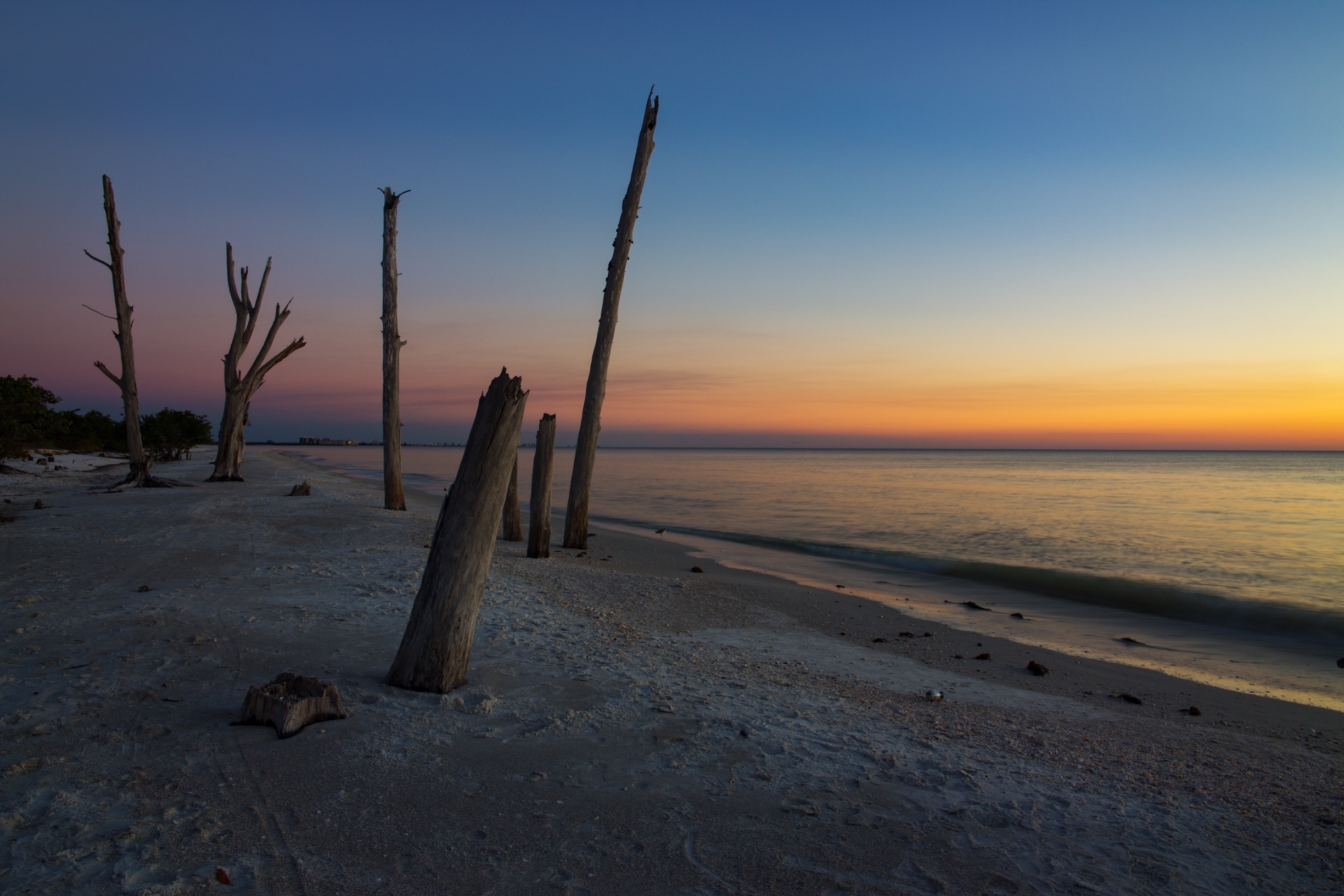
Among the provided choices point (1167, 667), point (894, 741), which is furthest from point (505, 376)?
point (1167, 667)

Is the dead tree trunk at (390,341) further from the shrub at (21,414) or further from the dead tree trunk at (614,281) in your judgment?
the shrub at (21,414)

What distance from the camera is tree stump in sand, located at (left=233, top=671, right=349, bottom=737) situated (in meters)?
3.65

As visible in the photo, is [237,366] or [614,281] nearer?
[614,281]

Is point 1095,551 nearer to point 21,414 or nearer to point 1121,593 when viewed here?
point 1121,593

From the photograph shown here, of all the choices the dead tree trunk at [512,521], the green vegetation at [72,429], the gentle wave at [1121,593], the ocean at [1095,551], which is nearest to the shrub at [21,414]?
the green vegetation at [72,429]

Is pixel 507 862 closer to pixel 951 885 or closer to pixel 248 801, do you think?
pixel 248 801

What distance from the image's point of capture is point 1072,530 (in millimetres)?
18516

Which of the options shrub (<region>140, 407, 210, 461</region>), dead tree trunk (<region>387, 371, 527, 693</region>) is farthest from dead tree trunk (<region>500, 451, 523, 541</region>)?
shrub (<region>140, 407, 210, 461</region>)

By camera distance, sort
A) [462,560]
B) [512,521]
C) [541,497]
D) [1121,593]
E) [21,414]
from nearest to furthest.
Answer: [462,560]
[541,497]
[1121,593]
[512,521]
[21,414]

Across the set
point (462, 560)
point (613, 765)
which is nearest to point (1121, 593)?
point (613, 765)

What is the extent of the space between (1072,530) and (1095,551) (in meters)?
3.64

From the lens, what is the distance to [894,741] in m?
4.09

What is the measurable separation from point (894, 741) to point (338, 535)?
9.00 metres

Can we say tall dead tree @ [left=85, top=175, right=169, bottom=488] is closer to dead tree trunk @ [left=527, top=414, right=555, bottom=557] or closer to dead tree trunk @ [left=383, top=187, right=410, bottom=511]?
dead tree trunk @ [left=383, top=187, right=410, bottom=511]
